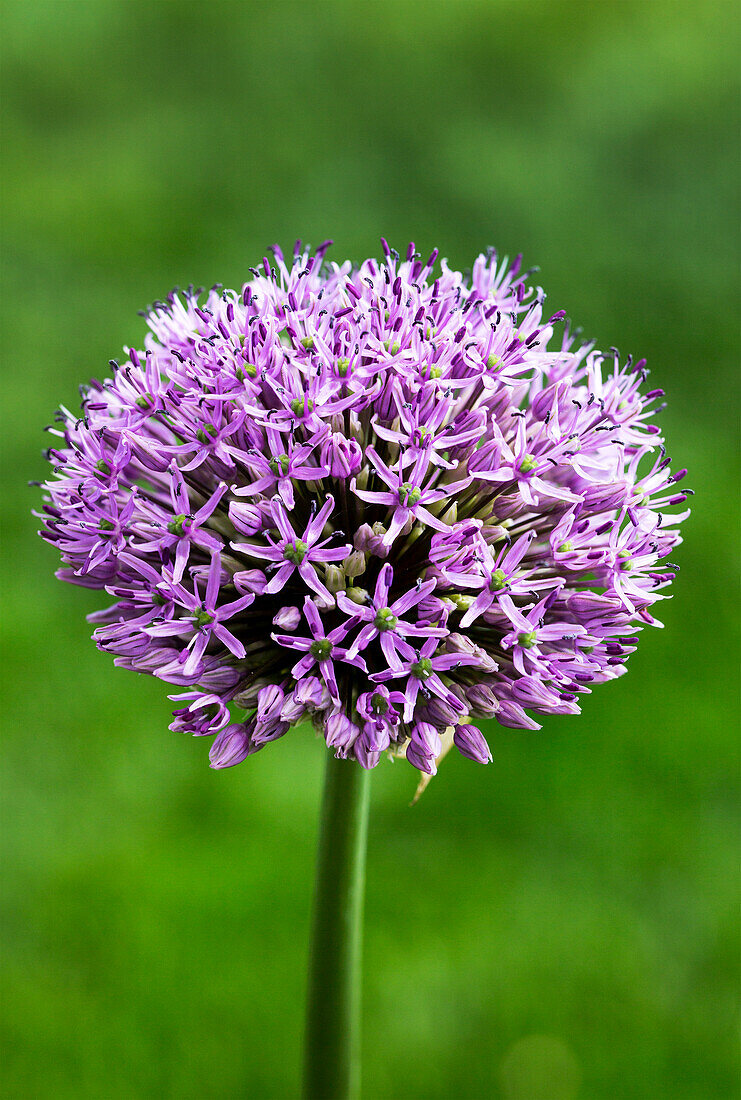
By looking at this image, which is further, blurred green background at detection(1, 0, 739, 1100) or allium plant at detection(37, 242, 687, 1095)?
blurred green background at detection(1, 0, 739, 1100)

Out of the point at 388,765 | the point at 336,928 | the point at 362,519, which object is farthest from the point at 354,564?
the point at 388,765

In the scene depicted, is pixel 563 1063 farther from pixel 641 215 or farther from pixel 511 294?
pixel 641 215

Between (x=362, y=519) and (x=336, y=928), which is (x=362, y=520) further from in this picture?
(x=336, y=928)

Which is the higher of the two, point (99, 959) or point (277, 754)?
point (277, 754)

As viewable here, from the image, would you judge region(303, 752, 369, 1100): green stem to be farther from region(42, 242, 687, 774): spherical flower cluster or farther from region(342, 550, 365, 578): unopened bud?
region(342, 550, 365, 578): unopened bud

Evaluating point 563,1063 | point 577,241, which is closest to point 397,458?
point 563,1063

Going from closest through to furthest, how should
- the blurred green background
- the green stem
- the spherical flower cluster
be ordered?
the spherical flower cluster < the green stem < the blurred green background

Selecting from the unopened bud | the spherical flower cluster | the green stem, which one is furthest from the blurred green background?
the unopened bud
